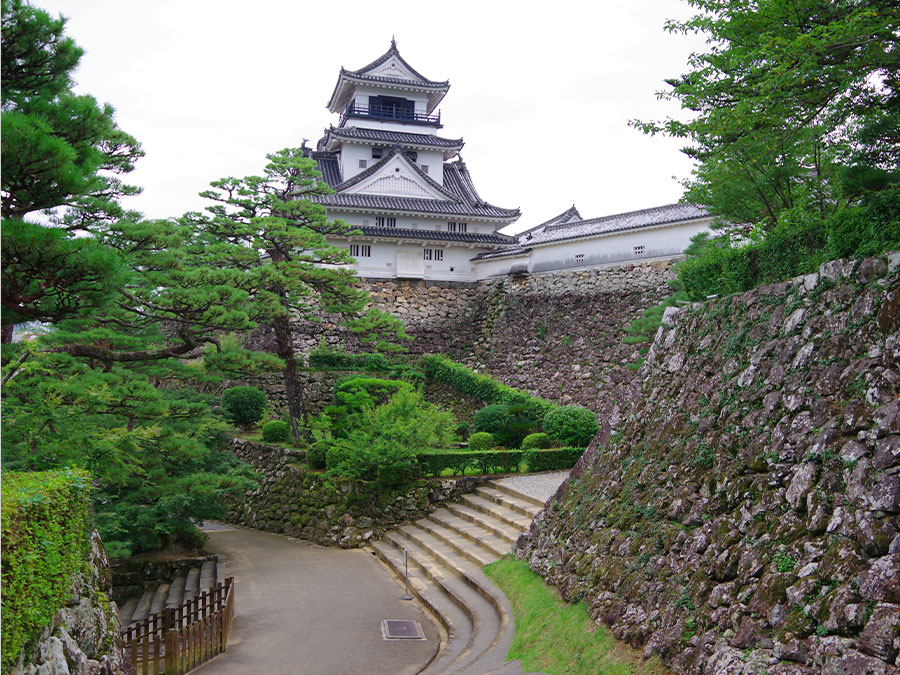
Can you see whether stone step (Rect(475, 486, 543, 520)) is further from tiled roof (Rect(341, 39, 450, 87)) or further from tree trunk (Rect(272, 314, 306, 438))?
tiled roof (Rect(341, 39, 450, 87))

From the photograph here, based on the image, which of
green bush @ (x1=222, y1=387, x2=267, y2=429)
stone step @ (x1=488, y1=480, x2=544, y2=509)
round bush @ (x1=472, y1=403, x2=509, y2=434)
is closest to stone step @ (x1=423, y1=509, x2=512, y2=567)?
stone step @ (x1=488, y1=480, x2=544, y2=509)

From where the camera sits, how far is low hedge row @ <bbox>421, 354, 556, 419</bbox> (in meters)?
19.4

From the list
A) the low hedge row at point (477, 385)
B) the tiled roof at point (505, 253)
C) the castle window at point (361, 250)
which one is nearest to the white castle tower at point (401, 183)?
the castle window at point (361, 250)

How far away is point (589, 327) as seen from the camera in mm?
22391

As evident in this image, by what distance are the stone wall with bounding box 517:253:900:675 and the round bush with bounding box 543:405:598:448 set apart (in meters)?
7.90

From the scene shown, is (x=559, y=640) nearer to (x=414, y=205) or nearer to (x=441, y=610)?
(x=441, y=610)

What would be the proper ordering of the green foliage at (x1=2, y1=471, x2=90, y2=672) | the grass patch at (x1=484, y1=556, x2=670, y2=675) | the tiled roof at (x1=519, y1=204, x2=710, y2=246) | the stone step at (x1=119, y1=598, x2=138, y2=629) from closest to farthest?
the green foliage at (x1=2, y1=471, x2=90, y2=672)
the grass patch at (x1=484, y1=556, x2=670, y2=675)
the stone step at (x1=119, y1=598, x2=138, y2=629)
the tiled roof at (x1=519, y1=204, x2=710, y2=246)

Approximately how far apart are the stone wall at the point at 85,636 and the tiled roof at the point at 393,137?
23707 mm

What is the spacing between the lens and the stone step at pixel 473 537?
1158cm

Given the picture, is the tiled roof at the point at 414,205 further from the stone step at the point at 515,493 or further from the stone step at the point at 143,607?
the stone step at the point at 143,607

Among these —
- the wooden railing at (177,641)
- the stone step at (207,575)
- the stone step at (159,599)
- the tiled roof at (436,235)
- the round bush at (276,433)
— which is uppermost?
the tiled roof at (436,235)

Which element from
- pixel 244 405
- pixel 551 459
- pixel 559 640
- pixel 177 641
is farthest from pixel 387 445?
pixel 559 640

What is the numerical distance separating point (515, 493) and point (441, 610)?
4.36 m

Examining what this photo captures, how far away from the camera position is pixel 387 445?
1504 centimetres
